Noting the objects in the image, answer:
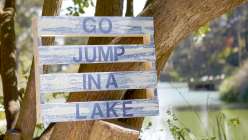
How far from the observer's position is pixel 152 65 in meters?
2.96

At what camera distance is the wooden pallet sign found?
107 inches

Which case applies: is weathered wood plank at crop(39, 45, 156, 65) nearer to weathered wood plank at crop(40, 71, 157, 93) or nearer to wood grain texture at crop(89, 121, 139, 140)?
weathered wood plank at crop(40, 71, 157, 93)

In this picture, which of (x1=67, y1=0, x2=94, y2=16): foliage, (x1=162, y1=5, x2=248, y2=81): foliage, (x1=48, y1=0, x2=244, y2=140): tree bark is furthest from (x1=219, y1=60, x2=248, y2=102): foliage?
(x1=48, y1=0, x2=244, y2=140): tree bark

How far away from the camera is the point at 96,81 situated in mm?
2791

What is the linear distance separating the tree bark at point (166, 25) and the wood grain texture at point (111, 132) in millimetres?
185

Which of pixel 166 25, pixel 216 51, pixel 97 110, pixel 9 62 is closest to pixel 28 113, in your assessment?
pixel 9 62

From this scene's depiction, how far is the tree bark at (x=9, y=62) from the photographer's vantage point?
422 cm

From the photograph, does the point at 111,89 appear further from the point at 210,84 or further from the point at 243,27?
the point at 243,27

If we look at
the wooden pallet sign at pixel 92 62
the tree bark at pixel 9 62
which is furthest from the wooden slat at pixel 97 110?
the tree bark at pixel 9 62

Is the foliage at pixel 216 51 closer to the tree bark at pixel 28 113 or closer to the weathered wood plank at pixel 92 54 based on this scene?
the tree bark at pixel 28 113

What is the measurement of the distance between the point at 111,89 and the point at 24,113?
3.56ft

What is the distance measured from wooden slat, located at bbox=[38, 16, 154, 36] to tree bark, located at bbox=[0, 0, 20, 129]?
1.57m

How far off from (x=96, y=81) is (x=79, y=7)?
264 centimetres

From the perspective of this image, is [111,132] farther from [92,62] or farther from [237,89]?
[237,89]
